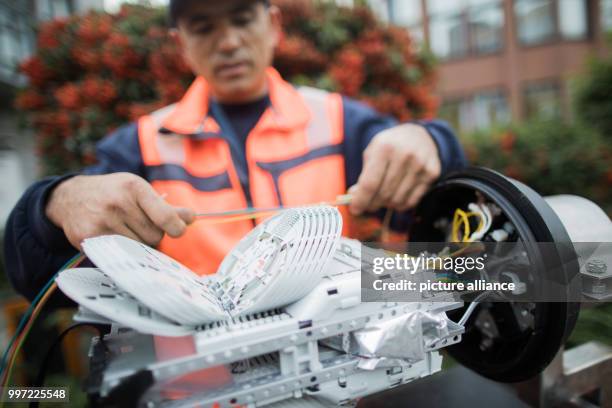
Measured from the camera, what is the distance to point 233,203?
1.55 m

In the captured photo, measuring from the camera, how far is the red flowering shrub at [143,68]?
9.04 ft

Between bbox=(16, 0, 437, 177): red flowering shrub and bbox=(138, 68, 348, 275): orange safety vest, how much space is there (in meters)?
1.18

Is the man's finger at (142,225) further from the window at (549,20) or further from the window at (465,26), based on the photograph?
the window at (549,20)

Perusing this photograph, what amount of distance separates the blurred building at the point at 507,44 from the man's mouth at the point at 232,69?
9252 mm

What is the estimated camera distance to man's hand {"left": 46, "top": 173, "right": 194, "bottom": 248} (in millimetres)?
1010

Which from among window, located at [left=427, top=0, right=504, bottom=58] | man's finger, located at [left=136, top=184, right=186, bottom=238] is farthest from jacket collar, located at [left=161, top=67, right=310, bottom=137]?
window, located at [left=427, top=0, right=504, bottom=58]

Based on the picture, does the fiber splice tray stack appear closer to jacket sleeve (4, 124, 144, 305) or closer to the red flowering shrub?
jacket sleeve (4, 124, 144, 305)

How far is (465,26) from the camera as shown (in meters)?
10.6

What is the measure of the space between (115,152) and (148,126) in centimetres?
17

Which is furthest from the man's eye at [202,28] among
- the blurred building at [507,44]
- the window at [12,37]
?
the blurred building at [507,44]

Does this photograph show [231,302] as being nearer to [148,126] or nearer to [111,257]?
[111,257]

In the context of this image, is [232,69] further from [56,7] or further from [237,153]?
[56,7]

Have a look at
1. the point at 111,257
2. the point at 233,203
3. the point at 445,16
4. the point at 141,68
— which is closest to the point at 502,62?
the point at 445,16

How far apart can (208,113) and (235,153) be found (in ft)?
0.79
